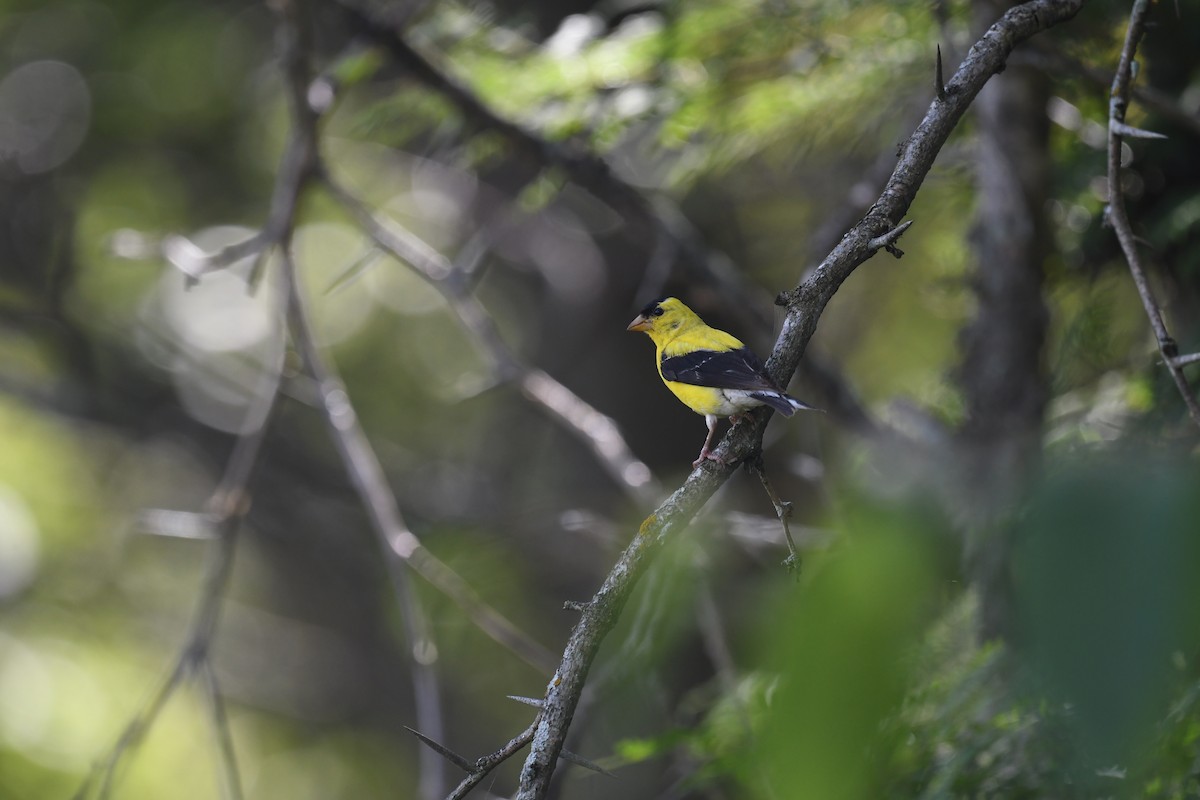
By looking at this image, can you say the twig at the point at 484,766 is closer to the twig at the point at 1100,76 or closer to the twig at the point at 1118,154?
the twig at the point at 1118,154

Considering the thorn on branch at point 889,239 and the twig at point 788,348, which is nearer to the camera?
the twig at point 788,348

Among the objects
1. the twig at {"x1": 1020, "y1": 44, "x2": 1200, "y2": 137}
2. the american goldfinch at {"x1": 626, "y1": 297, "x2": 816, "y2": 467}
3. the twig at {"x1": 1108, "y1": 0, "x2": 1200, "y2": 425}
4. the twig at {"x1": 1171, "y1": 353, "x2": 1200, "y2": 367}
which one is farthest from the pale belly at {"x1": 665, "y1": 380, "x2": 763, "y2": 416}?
the twig at {"x1": 1171, "y1": 353, "x2": 1200, "y2": 367}

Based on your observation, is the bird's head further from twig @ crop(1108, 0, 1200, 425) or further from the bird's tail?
twig @ crop(1108, 0, 1200, 425)

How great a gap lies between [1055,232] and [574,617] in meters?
3.97

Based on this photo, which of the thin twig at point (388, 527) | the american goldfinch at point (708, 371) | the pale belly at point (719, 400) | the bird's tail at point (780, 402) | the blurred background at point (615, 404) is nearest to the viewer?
the blurred background at point (615, 404)

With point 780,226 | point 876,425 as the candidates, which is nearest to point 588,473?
point 780,226

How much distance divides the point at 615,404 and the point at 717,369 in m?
3.54

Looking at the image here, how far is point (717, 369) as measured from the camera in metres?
3.08

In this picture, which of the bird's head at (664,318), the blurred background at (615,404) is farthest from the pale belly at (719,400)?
the bird's head at (664,318)

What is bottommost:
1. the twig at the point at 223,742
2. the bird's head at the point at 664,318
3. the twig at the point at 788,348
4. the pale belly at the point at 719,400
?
the twig at the point at 223,742

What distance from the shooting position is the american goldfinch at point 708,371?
279cm

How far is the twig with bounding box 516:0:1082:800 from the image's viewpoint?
1.32 metres

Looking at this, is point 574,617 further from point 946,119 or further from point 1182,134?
point 946,119

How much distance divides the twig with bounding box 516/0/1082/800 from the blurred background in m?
0.16
